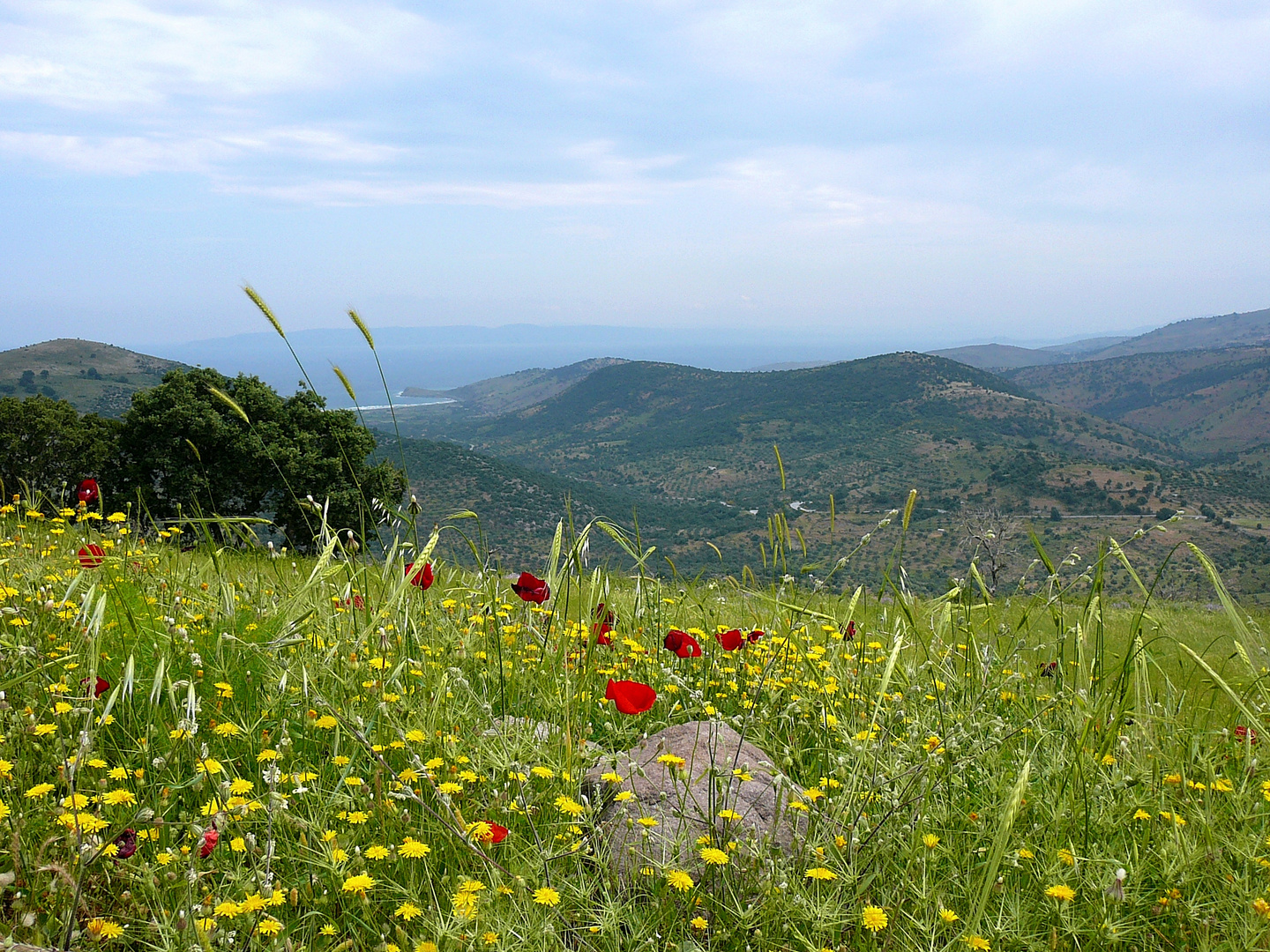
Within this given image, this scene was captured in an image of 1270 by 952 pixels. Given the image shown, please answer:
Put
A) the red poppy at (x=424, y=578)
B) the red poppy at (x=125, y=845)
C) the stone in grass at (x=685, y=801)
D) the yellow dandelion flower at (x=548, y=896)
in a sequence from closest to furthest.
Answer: the yellow dandelion flower at (x=548, y=896) < the red poppy at (x=125, y=845) < the stone in grass at (x=685, y=801) < the red poppy at (x=424, y=578)

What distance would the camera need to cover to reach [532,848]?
2.48 m

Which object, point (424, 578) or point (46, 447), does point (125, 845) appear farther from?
point (46, 447)

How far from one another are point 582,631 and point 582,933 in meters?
2.13

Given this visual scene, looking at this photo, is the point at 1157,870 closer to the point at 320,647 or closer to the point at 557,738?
the point at 557,738

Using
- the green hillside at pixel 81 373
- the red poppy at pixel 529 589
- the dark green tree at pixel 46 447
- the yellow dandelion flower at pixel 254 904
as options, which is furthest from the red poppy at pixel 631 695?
the green hillside at pixel 81 373

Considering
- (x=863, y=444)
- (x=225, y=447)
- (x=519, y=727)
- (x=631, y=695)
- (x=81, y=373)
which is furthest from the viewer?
(x=863, y=444)

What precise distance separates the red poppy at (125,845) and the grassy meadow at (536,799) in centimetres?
5

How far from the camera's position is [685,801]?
274 centimetres

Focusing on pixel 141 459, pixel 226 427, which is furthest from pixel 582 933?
pixel 141 459

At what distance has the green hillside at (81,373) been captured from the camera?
379 ft

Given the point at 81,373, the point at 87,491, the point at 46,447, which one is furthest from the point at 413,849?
the point at 81,373

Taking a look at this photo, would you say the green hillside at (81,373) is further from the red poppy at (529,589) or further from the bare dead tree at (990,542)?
the red poppy at (529,589)

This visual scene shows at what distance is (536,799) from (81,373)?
523ft

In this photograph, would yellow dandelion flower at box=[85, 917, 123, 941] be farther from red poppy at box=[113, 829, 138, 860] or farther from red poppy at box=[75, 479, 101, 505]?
red poppy at box=[75, 479, 101, 505]
